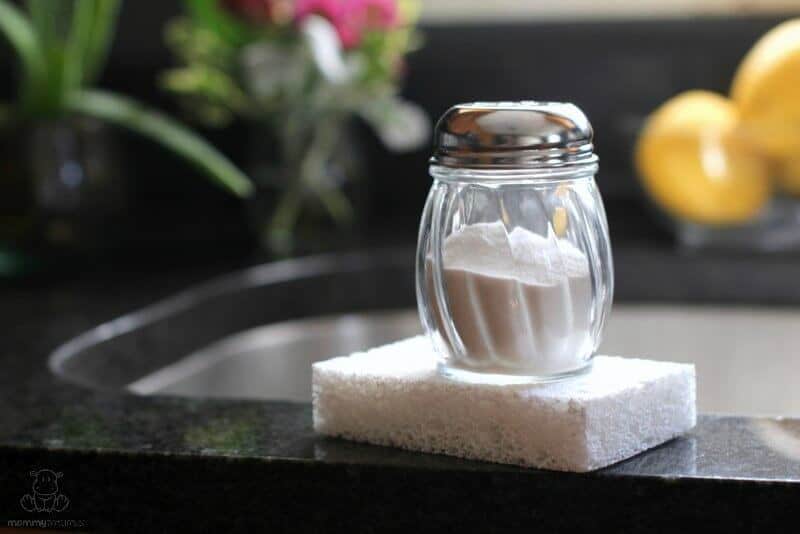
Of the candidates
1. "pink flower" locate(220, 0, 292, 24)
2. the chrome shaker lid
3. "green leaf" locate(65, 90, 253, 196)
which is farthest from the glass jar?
"pink flower" locate(220, 0, 292, 24)

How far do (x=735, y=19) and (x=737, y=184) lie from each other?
31 cm

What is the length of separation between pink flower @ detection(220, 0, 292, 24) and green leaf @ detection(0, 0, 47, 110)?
7.3 inches

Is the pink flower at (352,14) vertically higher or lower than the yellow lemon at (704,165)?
higher

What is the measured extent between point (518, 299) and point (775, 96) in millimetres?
678

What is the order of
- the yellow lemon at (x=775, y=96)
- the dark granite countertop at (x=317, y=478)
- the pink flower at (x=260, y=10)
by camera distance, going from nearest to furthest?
the dark granite countertop at (x=317, y=478), the yellow lemon at (x=775, y=96), the pink flower at (x=260, y=10)

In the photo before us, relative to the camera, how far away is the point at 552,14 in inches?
61.0

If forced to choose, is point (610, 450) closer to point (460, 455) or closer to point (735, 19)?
point (460, 455)

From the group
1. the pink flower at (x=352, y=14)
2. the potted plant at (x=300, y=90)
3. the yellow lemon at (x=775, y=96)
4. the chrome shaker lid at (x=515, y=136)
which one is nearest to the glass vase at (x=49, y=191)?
the potted plant at (x=300, y=90)

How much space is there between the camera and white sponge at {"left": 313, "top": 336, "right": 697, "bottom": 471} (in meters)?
0.60

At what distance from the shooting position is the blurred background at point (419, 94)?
1.36 metres

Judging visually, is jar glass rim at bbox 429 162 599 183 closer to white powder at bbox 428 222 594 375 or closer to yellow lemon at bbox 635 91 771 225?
white powder at bbox 428 222 594 375

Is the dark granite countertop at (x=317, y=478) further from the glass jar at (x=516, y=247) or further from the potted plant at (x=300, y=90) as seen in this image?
the potted plant at (x=300, y=90)

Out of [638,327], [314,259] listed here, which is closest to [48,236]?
[314,259]

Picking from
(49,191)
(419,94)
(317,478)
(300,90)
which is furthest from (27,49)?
(317,478)
